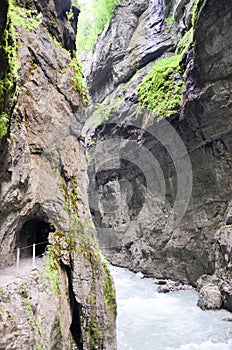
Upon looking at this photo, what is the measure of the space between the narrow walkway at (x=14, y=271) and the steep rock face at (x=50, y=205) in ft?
0.67

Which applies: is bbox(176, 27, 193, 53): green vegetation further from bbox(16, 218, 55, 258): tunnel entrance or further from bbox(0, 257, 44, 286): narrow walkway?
bbox(0, 257, 44, 286): narrow walkway

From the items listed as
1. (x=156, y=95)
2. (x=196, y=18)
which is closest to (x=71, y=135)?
(x=196, y=18)

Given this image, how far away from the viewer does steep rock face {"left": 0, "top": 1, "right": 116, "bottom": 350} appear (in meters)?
5.85

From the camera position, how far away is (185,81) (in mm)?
16344

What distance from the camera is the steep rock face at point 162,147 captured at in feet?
47.6

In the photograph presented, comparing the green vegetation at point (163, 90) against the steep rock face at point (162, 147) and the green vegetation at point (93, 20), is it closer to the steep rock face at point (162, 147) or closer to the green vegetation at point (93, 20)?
the steep rock face at point (162, 147)

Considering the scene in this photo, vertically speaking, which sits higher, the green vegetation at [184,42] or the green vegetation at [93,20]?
the green vegetation at [93,20]

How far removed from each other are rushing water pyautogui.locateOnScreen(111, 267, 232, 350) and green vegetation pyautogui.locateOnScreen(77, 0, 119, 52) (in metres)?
26.7

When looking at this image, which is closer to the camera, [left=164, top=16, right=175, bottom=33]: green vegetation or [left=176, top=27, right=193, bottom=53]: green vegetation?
[left=176, top=27, right=193, bottom=53]: green vegetation

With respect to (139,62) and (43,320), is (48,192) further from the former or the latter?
(139,62)

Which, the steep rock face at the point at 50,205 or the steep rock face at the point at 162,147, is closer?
the steep rock face at the point at 50,205

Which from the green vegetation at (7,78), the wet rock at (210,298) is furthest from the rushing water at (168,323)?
the green vegetation at (7,78)

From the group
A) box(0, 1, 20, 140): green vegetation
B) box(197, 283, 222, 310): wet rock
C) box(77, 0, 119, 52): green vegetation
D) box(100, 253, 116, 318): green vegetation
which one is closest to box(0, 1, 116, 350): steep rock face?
box(100, 253, 116, 318): green vegetation

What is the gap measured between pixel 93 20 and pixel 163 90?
20651 millimetres
